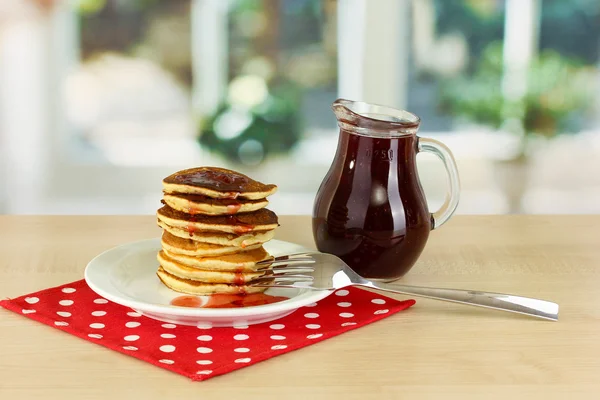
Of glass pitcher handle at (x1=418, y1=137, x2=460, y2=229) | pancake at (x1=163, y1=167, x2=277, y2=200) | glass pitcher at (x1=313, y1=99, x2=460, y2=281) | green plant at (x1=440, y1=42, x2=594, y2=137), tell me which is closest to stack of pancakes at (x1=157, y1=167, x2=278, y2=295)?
pancake at (x1=163, y1=167, x2=277, y2=200)

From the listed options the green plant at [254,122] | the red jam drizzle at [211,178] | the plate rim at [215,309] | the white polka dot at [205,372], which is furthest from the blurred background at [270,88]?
the white polka dot at [205,372]

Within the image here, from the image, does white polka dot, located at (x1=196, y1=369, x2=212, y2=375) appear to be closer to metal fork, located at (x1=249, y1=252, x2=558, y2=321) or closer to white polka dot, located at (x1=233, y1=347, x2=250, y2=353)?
white polka dot, located at (x1=233, y1=347, x2=250, y2=353)

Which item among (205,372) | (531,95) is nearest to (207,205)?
(205,372)

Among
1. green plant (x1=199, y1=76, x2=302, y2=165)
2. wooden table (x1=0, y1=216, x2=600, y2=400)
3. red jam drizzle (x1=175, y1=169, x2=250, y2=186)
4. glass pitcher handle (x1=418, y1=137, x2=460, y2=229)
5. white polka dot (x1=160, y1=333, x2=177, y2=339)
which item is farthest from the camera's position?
green plant (x1=199, y1=76, x2=302, y2=165)

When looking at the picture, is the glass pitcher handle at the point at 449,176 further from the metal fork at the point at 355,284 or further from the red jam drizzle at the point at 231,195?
the red jam drizzle at the point at 231,195

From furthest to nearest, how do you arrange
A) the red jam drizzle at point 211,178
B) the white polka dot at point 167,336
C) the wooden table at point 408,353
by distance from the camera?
the red jam drizzle at point 211,178 → the white polka dot at point 167,336 → the wooden table at point 408,353
